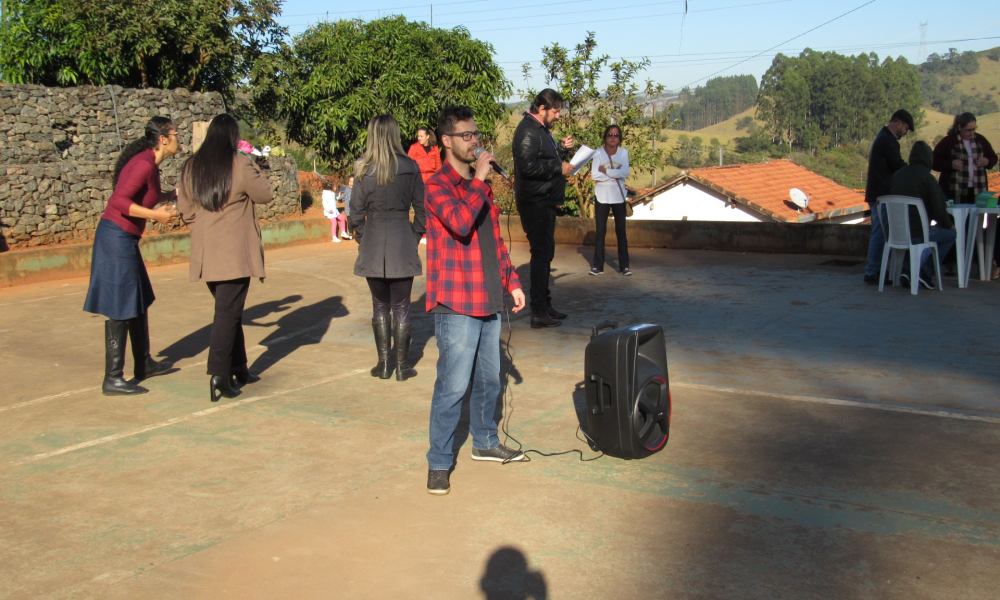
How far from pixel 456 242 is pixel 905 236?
5.91 m

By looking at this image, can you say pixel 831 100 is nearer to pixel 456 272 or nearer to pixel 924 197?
pixel 924 197

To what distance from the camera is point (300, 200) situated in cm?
1705

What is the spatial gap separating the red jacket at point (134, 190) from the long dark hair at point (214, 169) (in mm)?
377

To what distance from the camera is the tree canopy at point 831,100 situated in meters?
103

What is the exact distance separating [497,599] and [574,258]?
883 centimetres

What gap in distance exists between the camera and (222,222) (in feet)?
17.3

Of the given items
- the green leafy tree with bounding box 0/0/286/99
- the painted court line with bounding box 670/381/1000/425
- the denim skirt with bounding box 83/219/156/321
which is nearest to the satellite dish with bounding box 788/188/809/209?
the green leafy tree with bounding box 0/0/286/99

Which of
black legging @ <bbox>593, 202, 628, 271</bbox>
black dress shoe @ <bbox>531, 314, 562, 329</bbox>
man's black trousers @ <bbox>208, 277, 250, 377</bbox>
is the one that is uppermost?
black legging @ <bbox>593, 202, 628, 271</bbox>

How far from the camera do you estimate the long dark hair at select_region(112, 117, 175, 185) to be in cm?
A: 550

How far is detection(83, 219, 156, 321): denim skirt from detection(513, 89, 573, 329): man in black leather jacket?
314 centimetres

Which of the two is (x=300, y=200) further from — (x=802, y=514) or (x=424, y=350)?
(x=802, y=514)

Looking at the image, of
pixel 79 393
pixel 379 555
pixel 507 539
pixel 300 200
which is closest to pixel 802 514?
pixel 507 539

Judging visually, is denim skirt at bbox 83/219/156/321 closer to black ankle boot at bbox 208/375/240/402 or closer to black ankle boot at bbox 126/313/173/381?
black ankle boot at bbox 126/313/173/381

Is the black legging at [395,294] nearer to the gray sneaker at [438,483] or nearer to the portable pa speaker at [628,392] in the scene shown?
the portable pa speaker at [628,392]
